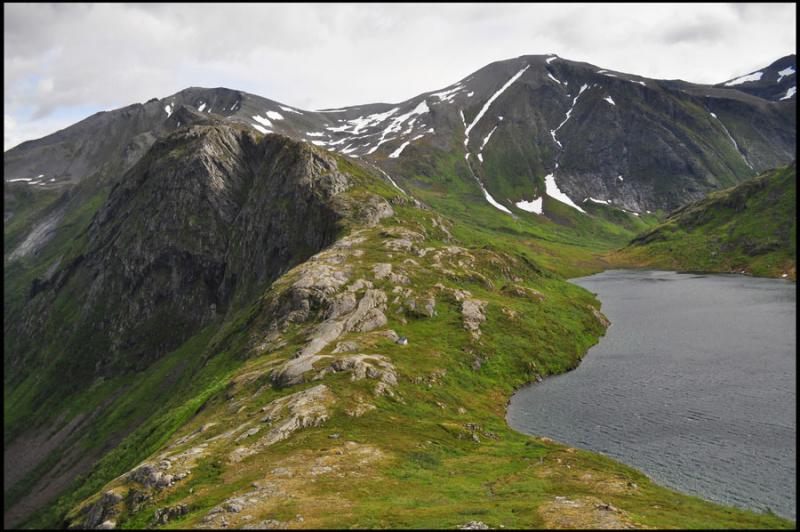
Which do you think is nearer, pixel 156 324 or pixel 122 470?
pixel 122 470

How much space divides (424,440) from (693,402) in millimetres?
42844

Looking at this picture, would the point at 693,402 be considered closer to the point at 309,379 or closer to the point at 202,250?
the point at 309,379

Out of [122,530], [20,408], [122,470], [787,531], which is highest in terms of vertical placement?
[787,531]

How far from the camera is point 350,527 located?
1240 inches

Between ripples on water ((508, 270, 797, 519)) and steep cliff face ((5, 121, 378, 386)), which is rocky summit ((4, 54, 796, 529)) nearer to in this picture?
steep cliff face ((5, 121, 378, 386))

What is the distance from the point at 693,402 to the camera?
229 feet

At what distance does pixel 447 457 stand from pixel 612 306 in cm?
11314

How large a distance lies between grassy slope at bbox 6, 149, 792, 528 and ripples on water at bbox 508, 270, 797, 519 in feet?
20.0

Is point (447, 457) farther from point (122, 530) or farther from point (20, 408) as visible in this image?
point (20, 408)

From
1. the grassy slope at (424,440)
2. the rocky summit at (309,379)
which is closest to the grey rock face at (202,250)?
the rocky summit at (309,379)

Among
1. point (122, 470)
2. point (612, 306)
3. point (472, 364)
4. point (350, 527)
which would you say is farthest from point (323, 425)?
point (612, 306)

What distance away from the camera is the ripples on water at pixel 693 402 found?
5056 cm

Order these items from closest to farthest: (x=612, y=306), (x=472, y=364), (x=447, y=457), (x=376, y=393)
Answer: (x=447, y=457), (x=376, y=393), (x=472, y=364), (x=612, y=306)

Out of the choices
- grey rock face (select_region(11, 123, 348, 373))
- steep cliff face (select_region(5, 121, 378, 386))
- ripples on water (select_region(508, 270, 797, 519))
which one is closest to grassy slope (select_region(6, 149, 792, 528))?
ripples on water (select_region(508, 270, 797, 519))
